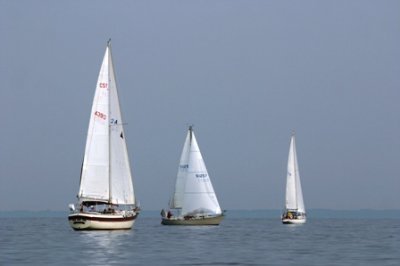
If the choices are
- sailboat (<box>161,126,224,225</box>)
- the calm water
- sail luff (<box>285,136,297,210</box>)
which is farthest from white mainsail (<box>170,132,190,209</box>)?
the calm water

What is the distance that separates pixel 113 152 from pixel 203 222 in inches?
1131

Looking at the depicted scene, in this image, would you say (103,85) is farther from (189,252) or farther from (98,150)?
(189,252)

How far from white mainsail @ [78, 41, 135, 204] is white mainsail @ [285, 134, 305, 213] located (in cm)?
4804

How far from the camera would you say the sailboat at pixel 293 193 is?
126 metres

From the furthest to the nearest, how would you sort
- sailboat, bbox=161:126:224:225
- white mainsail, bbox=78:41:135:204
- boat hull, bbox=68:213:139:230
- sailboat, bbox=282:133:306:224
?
sailboat, bbox=282:133:306:224 → sailboat, bbox=161:126:224:225 → white mainsail, bbox=78:41:135:204 → boat hull, bbox=68:213:139:230

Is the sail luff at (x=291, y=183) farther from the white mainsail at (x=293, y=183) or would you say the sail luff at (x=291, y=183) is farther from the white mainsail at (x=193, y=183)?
the white mainsail at (x=193, y=183)

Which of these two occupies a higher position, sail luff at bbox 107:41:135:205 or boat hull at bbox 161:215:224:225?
sail luff at bbox 107:41:135:205

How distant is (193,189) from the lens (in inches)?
4210

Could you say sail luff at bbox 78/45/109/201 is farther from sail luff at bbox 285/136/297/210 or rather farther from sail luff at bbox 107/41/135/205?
sail luff at bbox 285/136/297/210

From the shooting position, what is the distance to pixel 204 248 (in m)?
62.8

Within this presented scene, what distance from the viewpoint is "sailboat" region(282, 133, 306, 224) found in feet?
414

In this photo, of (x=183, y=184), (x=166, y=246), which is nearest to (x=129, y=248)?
(x=166, y=246)

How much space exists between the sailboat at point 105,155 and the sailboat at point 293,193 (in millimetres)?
47506

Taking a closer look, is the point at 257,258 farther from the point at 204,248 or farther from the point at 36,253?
the point at 36,253
